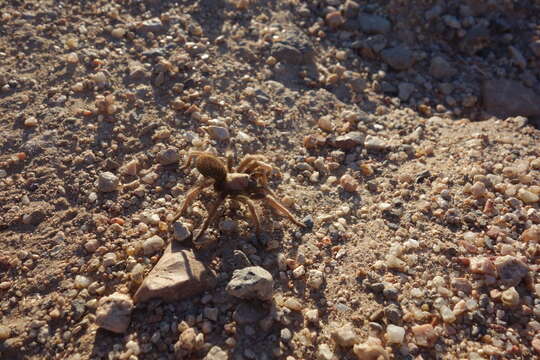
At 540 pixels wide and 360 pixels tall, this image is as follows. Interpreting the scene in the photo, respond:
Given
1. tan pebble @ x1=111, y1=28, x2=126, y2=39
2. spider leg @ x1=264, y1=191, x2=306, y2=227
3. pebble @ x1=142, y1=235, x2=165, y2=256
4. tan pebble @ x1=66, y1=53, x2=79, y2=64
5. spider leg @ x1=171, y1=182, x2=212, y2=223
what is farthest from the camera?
tan pebble @ x1=111, y1=28, x2=126, y2=39

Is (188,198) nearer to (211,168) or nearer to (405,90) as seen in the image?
(211,168)

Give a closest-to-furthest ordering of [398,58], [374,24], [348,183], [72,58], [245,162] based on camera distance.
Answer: [245,162] → [348,183] → [72,58] → [398,58] → [374,24]

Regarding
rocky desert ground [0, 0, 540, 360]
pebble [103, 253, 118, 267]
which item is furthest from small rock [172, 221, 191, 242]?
pebble [103, 253, 118, 267]

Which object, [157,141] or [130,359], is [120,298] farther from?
[157,141]

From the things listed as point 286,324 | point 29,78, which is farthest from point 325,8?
point 286,324

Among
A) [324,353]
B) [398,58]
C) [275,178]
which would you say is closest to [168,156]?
[275,178]

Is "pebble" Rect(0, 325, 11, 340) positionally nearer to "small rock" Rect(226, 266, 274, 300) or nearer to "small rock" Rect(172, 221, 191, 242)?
"small rock" Rect(172, 221, 191, 242)
